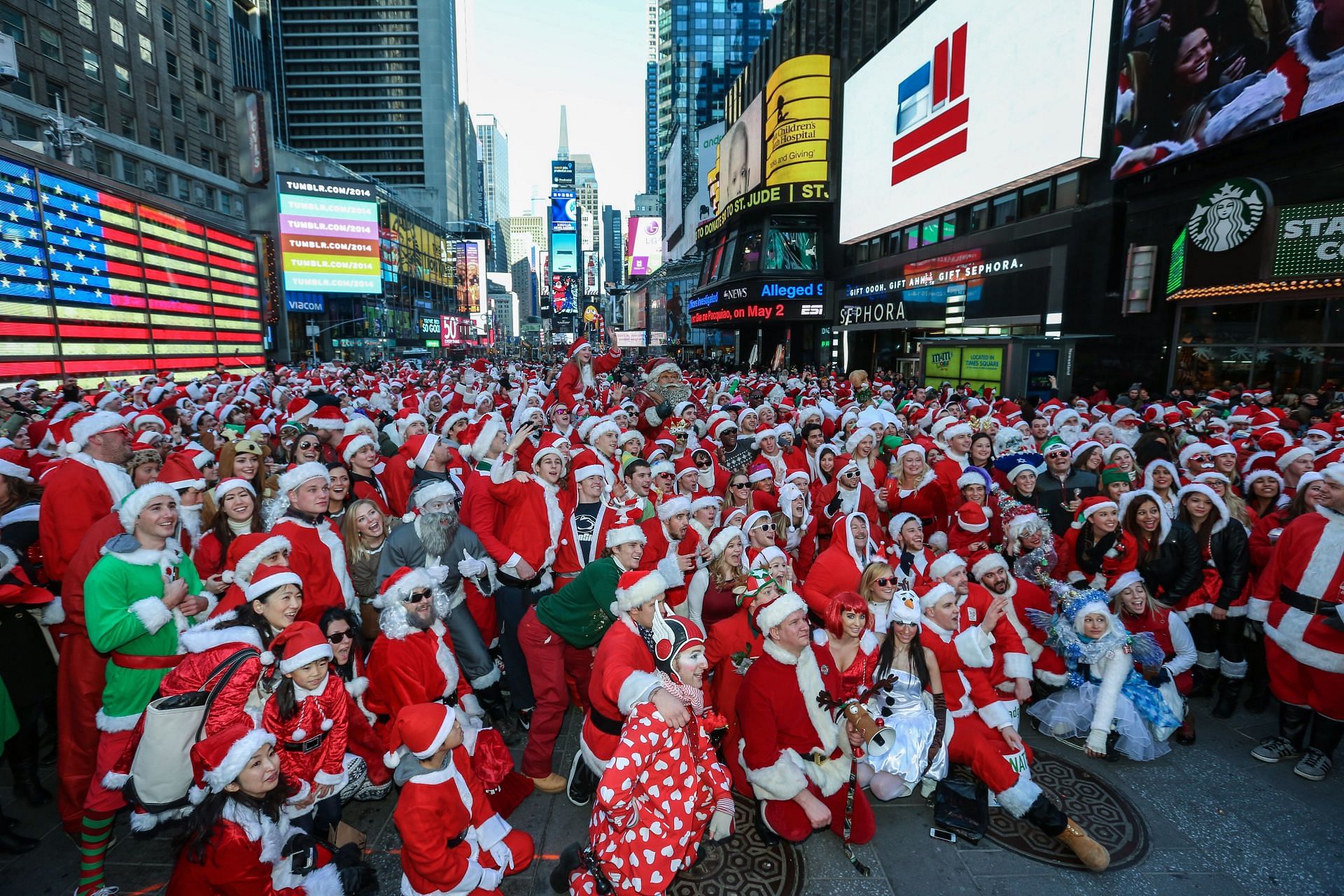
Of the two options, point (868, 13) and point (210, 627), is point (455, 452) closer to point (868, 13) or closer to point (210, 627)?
point (210, 627)

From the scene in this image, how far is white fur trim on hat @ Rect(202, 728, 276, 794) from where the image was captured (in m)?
2.54

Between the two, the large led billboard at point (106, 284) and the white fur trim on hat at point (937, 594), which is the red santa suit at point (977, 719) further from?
the large led billboard at point (106, 284)

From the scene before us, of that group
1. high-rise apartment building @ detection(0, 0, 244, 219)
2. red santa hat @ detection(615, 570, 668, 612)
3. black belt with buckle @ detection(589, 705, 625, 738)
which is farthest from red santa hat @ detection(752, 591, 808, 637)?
high-rise apartment building @ detection(0, 0, 244, 219)

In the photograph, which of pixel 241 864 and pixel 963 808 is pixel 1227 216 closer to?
pixel 963 808

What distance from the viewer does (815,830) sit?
12.0 ft

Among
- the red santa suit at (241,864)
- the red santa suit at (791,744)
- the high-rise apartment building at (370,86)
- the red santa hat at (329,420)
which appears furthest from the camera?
the high-rise apartment building at (370,86)

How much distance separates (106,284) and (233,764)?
37637mm

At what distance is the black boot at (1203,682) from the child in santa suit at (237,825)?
6.89 meters

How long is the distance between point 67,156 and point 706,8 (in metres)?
119

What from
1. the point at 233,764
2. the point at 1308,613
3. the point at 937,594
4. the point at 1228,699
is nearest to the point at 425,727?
the point at 233,764

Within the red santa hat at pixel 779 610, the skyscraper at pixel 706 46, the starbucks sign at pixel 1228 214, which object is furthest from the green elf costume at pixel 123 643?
the skyscraper at pixel 706 46

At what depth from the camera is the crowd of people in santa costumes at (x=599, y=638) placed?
2.99 m

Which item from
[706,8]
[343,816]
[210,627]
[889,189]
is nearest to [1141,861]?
[343,816]

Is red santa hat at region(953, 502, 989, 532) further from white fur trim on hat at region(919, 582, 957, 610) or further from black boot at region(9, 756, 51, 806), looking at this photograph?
black boot at region(9, 756, 51, 806)
